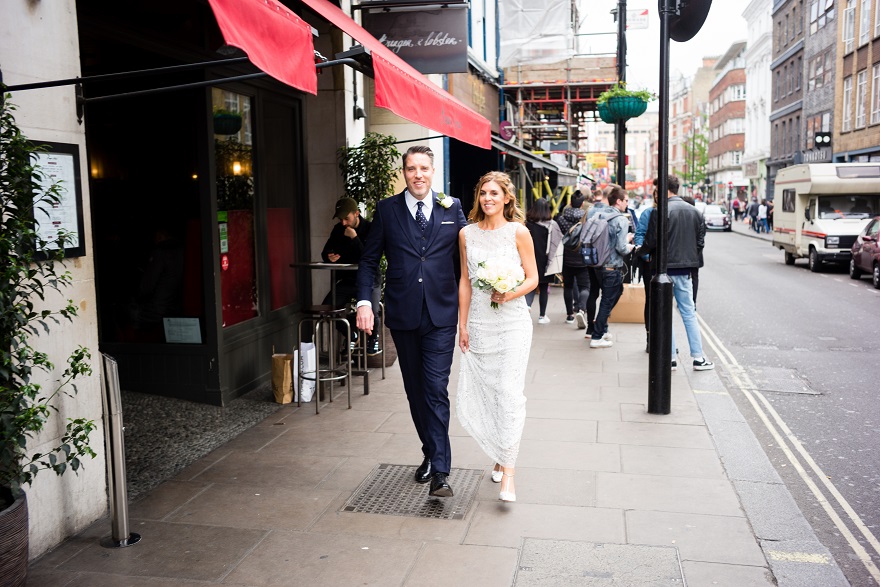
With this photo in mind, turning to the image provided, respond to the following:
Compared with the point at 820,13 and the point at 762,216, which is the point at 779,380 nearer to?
Result: the point at 762,216

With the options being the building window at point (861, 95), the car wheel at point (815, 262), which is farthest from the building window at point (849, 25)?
the car wheel at point (815, 262)

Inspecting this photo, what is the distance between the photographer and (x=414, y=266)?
478cm

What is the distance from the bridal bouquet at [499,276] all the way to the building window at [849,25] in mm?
37602

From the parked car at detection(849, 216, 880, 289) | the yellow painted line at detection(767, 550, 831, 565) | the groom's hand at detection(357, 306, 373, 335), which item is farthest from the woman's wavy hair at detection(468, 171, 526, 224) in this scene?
the parked car at detection(849, 216, 880, 289)

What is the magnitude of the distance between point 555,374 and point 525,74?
14.9 meters

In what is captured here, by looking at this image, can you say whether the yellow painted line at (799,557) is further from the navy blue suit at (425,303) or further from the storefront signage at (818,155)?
the storefront signage at (818,155)

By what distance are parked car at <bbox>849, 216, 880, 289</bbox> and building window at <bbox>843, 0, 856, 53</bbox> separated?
72.8 feet

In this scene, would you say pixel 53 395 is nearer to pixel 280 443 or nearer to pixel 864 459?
pixel 280 443

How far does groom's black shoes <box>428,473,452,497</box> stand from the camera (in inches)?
186

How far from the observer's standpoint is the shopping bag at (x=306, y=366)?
7199mm

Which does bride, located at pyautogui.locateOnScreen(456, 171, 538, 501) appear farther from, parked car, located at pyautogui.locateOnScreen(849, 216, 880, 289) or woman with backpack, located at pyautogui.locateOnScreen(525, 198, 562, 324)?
parked car, located at pyautogui.locateOnScreen(849, 216, 880, 289)

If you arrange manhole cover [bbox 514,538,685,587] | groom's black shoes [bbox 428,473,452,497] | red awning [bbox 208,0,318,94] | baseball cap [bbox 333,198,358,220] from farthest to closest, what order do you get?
1. baseball cap [bbox 333,198,358,220]
2. groom's black shoes [bbox 428,473,452,497]
3. manhole cover [bbox 514,538,685,587]
4. red awning [bbox 208,0,318,94]

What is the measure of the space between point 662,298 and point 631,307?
5444mm

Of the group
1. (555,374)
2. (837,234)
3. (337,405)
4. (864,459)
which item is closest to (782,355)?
(555,374)
